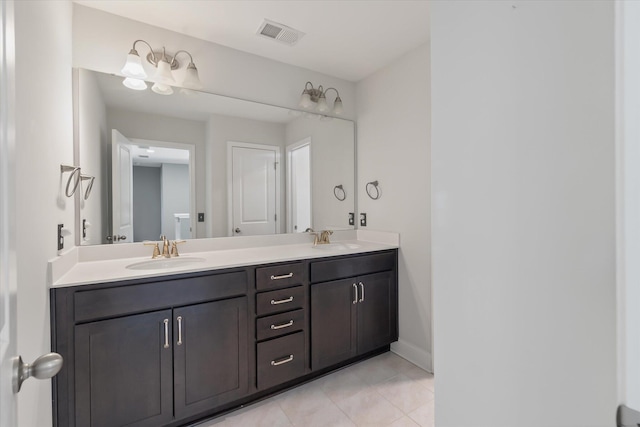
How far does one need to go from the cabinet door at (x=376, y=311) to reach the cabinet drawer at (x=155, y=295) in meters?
1.03

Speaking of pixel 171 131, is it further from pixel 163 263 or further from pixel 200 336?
pixel 200 336

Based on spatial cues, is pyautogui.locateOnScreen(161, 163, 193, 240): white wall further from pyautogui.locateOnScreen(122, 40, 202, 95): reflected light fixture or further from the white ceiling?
the white ceiling

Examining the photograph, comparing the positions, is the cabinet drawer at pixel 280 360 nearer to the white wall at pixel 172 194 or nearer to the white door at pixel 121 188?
the white wall at pixel 172 194

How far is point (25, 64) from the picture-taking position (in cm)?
100

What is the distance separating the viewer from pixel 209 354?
1657 mm

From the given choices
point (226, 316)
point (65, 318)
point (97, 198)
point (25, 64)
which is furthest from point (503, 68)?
point (97, 198)

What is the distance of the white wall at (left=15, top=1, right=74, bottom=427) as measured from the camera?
3.07 feet

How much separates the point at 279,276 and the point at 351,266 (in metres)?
0.62

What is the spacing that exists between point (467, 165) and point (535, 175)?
14 cm

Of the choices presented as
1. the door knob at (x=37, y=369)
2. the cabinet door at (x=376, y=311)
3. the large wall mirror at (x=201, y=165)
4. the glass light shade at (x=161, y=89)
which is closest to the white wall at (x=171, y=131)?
the large wall mirror at (x=201, y=165)

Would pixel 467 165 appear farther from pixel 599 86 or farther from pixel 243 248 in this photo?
pixel 243 248

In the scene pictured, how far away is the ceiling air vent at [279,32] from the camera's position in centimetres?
205

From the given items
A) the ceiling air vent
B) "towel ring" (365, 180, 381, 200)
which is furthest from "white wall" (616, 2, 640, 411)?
"towel ring" (365, 180, 381, 200)

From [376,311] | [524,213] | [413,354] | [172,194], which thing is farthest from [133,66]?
[413,354]
